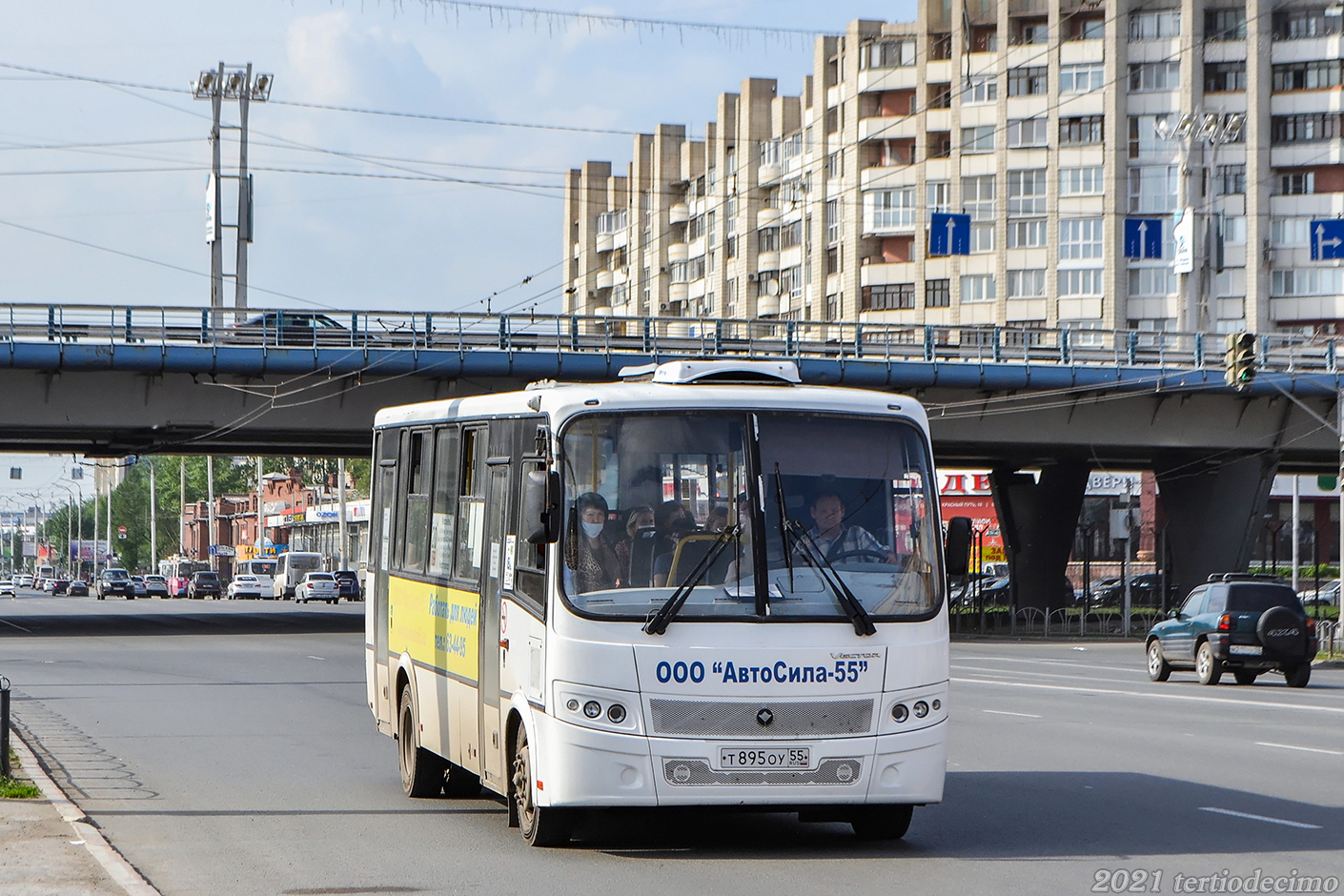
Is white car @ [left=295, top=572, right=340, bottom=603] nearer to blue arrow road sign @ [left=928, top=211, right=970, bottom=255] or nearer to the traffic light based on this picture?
blue arrow road sign @ [left=928, top=211, right=970, bottom=255]

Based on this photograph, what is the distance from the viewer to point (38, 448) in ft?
175

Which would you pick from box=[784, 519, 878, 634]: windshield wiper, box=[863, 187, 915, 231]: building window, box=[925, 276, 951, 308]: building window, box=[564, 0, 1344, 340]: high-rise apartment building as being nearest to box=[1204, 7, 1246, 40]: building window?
box=[564, 0, 1344, 340]: high-rise apartment building

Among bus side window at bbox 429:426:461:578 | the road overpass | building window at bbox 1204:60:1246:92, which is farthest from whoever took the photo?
building window at bbox 1204:60:1246:92

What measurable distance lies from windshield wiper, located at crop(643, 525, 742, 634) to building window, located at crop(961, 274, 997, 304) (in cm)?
7842

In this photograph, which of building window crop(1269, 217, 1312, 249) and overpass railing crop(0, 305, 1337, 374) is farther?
building window crop(1269, 217, 1312, 249)

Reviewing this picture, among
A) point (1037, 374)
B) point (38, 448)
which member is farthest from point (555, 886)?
point (38, 448)

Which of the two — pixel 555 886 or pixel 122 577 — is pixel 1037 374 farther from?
pixel 122 577

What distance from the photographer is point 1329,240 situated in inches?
1933

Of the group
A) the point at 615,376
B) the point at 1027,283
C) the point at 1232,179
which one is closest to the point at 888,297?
the point at 1027,283

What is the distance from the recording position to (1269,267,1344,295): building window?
269 ft

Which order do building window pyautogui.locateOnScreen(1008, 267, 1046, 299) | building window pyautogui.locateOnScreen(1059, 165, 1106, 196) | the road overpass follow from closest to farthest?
the road overpass < building window pyautogui.locateOnScreen(1059, 165, 1106, 196) < building window pyautogui.locateOnScreen(1008, 267, 1046, 299)

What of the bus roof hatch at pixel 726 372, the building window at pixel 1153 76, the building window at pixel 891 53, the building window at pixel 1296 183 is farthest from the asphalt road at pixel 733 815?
the building window at pixel 891 53

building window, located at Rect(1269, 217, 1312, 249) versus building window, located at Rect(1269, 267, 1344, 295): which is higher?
building window, located at Rect(1269, 217, 1312, 249)

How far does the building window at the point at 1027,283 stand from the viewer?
278 ft
